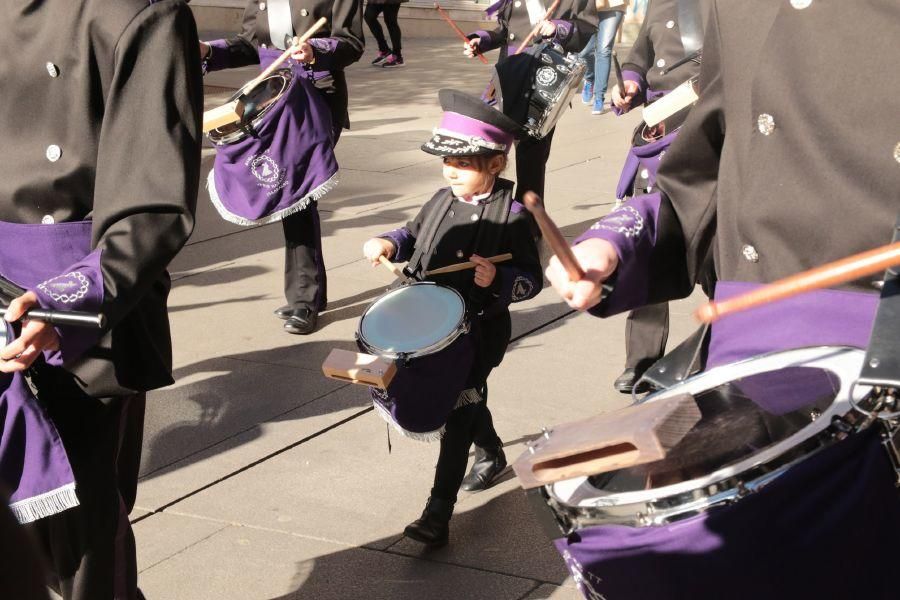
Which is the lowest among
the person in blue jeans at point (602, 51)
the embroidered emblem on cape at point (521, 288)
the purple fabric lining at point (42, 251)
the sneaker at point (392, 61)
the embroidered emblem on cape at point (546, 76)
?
the sneaker at point (392, 61)

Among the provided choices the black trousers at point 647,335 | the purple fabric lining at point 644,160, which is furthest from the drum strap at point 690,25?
the black trousers at point 647,335

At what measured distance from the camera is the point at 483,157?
432 cm

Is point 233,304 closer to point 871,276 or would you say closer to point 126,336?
point 126,336

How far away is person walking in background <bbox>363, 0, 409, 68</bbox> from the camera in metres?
17.7

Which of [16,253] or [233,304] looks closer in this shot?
[16,253]

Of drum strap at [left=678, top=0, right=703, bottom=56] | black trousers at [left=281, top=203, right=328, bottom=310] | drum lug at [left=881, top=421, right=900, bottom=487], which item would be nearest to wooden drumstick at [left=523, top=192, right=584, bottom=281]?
drum lug at [left=881, top=421, right=900, bottom=487]

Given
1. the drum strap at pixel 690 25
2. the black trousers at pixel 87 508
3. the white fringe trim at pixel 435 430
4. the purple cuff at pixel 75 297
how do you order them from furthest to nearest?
the drum strap at pixel 690 25 < the white fringe trim at pixel 435 430 < the black trousers at pixel 87 508 < the purple cuff at pixel 75 297

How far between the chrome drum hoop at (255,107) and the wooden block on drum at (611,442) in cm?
443

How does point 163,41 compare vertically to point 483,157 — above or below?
above

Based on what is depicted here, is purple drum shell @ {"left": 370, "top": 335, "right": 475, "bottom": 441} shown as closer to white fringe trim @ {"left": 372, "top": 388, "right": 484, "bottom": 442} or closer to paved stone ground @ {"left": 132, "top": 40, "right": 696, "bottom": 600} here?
white fringe trim @ {"left": 372, "top": 388, "right": 484, "bottom": 442}

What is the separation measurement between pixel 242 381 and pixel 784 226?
3680 millimetres

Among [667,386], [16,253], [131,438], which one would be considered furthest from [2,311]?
[667,386]

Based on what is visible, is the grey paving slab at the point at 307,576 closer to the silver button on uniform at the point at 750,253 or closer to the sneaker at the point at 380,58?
the silver button on uniform at the point at 750,253

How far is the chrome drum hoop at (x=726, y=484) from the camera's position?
184cm
